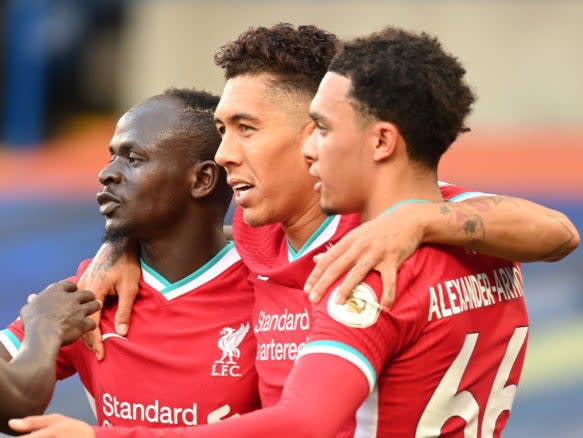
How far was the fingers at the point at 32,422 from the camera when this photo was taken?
9.90 feet

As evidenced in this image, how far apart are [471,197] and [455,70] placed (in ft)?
1.41

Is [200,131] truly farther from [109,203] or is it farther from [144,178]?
[109,203]

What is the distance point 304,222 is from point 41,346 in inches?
34.8

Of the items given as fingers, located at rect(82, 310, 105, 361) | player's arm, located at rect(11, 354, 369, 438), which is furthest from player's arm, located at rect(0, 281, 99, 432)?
player's arm, located at rect(11, 354, 369, 438)

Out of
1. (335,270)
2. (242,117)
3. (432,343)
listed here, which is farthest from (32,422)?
(242,117)

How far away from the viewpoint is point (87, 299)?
4.25 meters

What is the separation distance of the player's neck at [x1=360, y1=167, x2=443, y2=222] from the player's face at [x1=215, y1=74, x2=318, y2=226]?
21.8 inches

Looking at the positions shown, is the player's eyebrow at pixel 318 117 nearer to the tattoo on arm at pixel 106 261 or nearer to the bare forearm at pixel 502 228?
the bare forearm at pixel 502 228

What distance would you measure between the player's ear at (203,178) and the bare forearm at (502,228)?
103cm

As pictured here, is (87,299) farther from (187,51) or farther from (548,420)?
(187,51)

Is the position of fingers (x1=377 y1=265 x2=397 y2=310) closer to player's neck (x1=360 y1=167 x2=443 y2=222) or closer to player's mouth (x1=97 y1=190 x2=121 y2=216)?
player's neck (x1=360 y1=167 x2=443 y2=222)

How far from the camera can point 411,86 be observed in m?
3.47

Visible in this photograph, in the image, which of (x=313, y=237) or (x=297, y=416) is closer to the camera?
(x=297, y=416)

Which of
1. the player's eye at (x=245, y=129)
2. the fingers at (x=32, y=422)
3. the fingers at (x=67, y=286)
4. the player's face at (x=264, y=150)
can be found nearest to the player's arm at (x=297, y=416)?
the fingers at (x=32, y=422)
